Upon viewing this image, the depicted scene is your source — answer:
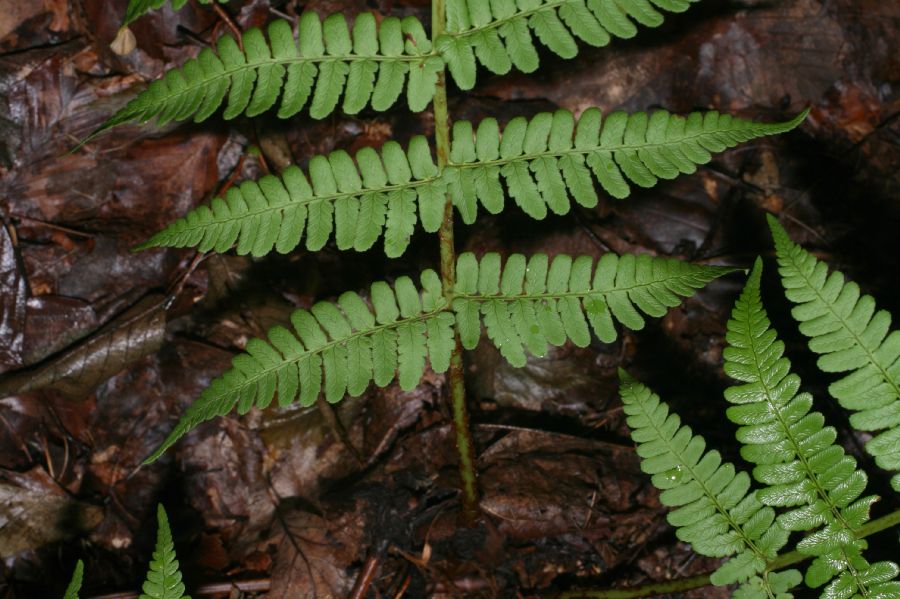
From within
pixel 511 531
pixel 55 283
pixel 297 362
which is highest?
pixel 297 362

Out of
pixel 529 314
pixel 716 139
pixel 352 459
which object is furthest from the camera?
pixel 352 459

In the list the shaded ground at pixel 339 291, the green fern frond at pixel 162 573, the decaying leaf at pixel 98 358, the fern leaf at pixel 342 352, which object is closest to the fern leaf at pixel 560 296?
the fern leaf at pixel 342 352

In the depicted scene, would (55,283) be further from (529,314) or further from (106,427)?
(529,314)

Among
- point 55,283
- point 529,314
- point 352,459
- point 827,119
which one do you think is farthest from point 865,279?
point 55,283

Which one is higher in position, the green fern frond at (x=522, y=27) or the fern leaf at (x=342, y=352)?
the green fern frond at (x=522, y=27)

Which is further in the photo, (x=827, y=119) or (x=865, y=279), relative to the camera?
(x=827, y=119)

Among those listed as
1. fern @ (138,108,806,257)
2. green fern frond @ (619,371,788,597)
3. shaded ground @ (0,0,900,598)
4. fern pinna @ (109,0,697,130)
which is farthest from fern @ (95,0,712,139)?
shaded ground @ (0,0,900,598)

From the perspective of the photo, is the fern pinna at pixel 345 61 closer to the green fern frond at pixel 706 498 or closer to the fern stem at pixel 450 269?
the fern stem at pixel 450 269

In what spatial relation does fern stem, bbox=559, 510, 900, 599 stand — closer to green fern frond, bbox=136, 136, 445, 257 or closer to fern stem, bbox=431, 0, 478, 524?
fern stem, bbox=431, 0, 478, 524

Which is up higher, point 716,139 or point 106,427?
point 716,139
